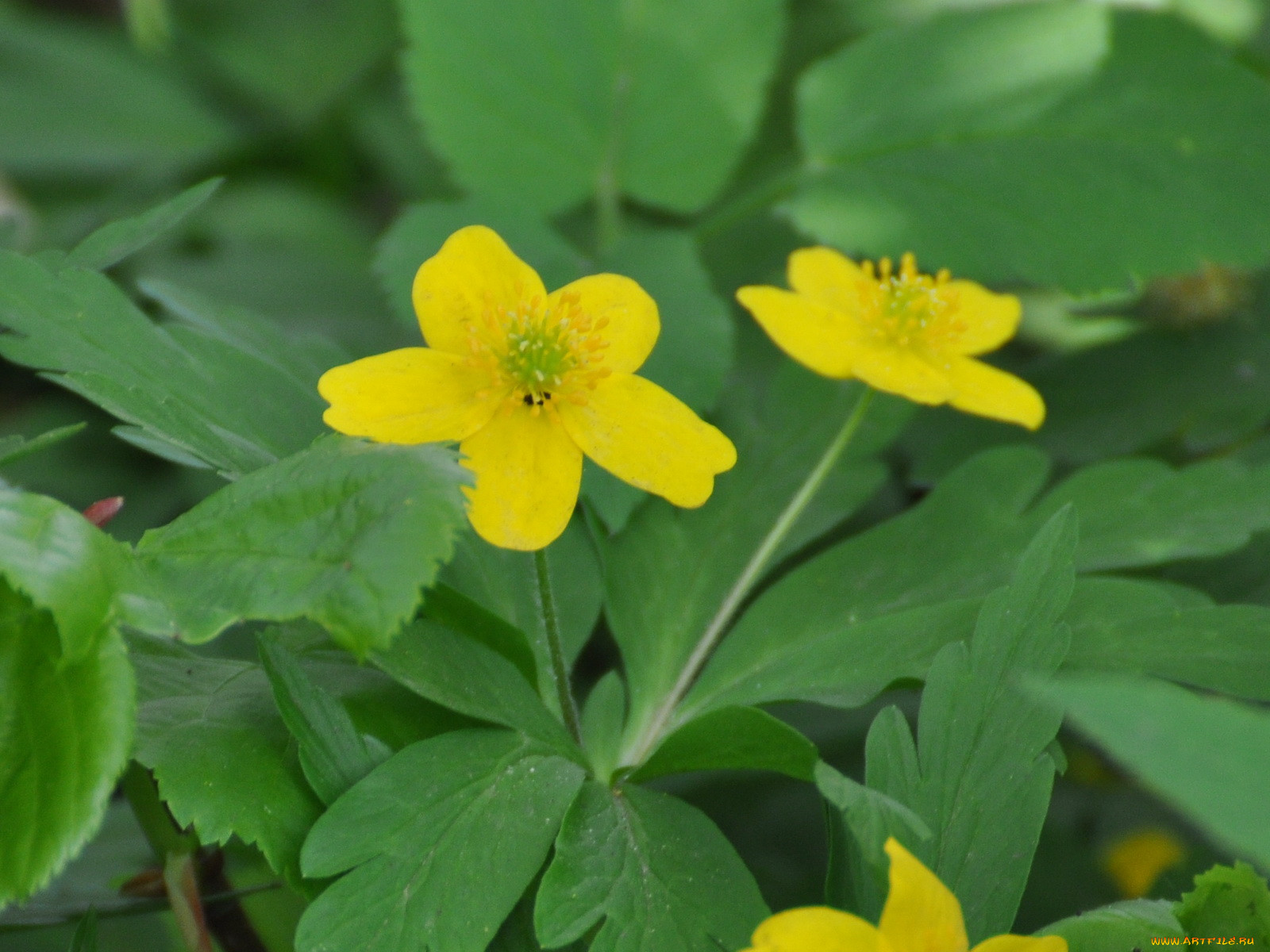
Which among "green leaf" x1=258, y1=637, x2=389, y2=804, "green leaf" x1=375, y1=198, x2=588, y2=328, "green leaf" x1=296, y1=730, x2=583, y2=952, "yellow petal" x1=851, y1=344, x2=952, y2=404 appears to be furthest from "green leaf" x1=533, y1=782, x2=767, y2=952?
"green leaf" x1=375, y1=198, x2=588, y2=328

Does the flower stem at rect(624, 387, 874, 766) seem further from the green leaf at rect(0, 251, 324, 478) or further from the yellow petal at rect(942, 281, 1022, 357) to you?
the green leaf at rect(0, 251, 324, 478)

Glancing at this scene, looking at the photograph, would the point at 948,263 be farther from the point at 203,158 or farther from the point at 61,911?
the point at 203,158

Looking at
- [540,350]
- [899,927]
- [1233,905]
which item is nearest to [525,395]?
[540,350]

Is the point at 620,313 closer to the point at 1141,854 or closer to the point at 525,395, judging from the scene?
the point at 525,395

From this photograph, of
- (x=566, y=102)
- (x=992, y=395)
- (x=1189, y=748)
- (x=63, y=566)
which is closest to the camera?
(x=1189, y=748)

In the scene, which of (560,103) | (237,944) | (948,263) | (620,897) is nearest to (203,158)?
(560,103)
